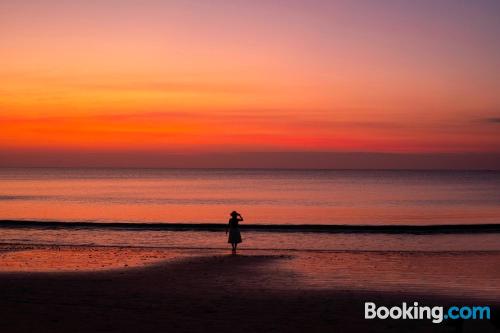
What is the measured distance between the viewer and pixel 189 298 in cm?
1452

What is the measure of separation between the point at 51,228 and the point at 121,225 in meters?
4.96

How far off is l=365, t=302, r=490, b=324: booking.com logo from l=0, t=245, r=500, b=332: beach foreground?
28 centimetres

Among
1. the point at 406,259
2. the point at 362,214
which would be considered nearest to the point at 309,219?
the point at 362,214

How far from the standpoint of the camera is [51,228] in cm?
3988

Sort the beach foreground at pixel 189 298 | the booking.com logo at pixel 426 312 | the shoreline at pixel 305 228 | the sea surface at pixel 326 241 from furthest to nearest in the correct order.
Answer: the shoreline at pixel 305 228
the sea surface at pixel 326 241
the booking.com logo at pixel 426 312
the beach foreground at pixel 189 298

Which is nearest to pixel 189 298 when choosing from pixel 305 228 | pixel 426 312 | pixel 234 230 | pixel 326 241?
pixel 426 312

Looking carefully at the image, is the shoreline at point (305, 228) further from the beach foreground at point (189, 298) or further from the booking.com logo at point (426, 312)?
the booking.com logo at point (426, 312)

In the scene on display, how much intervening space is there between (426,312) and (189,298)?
5689mm

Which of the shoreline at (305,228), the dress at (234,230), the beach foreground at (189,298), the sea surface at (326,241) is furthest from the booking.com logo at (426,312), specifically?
the shoreline at (305,228)

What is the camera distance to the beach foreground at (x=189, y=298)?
38.4 feet

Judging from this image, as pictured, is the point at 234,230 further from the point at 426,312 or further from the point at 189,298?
the point at 426,312

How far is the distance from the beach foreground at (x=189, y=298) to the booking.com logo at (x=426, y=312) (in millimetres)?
276

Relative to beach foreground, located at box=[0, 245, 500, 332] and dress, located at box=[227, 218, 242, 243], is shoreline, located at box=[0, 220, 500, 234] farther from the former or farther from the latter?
beach foreground, located at box=[0, 245, 500, 332]

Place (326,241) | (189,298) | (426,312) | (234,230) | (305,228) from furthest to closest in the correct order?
(305,228) → (326,241) → (234,230) → (189,298) → (426,312)
